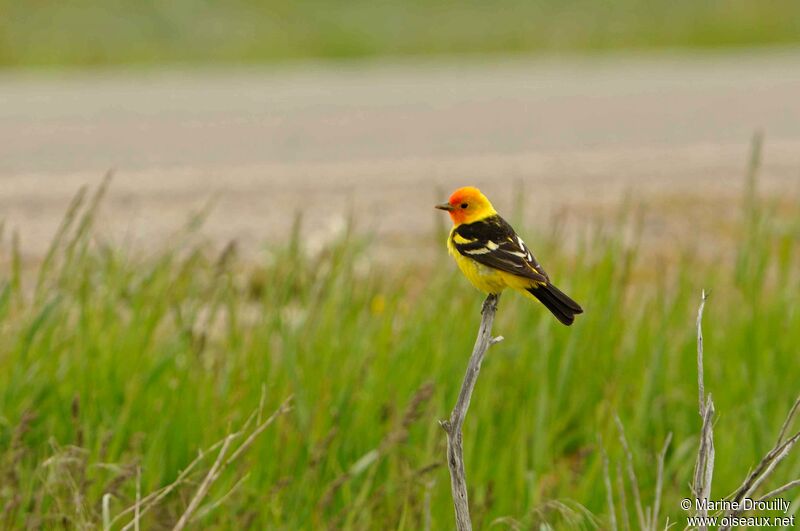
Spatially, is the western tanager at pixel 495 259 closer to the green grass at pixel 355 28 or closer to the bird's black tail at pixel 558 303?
the bird's black tail at pixel 558 303

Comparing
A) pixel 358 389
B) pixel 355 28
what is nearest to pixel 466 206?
pixel 358 389

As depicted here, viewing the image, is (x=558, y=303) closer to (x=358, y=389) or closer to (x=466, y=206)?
(x=466, y=206)

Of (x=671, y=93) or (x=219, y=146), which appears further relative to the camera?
(x=671, y=93)

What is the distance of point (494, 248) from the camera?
2432 millimetres

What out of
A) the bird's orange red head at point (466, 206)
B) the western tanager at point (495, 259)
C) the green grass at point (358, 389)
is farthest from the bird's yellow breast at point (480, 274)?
the green grass at point (358, 389)

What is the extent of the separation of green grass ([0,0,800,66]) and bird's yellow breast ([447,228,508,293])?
1341cm

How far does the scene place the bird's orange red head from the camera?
221 centimetres

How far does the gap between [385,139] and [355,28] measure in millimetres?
→ 5640

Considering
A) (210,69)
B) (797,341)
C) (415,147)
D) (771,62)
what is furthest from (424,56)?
(797,341)

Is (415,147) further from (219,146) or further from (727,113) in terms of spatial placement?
(727,113)

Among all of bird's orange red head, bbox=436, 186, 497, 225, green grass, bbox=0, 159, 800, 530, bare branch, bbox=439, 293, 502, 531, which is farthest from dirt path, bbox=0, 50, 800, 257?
bare branch, bbox=439, 293, 502, 531

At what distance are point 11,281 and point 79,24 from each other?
13164mm

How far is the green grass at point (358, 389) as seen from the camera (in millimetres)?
3258

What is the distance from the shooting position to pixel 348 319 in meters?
4.07
